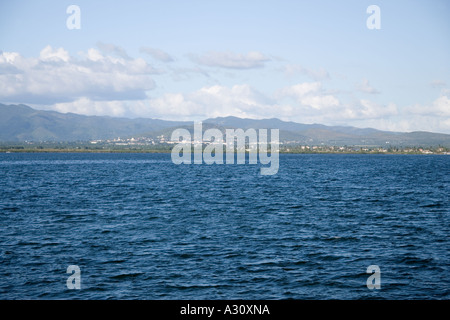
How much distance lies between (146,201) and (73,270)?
112 feet

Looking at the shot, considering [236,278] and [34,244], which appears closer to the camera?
[236,278]

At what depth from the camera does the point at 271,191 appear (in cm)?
7438

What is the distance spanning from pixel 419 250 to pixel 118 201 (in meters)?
40.2

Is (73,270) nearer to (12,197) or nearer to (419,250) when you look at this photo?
(419,250)

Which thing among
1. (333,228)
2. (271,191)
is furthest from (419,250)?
(271,191)

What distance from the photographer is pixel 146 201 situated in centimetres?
5994
